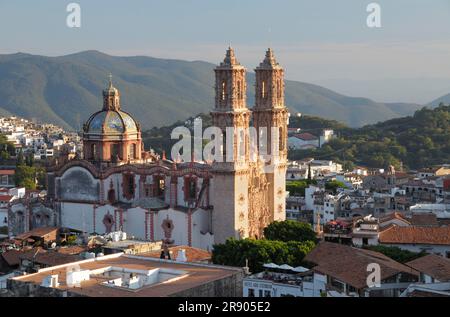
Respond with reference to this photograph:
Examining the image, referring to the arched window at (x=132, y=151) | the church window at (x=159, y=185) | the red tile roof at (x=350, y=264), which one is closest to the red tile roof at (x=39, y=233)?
the church window at (x=159, y=185)

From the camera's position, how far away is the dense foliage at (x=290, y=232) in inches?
1368

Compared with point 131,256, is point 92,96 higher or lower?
higher

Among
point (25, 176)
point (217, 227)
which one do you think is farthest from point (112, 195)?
point (25, 176)

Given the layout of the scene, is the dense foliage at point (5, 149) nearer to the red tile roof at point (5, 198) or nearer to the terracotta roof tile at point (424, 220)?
the red tile roof at point (5, 198)

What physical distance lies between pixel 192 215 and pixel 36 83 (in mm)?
163618

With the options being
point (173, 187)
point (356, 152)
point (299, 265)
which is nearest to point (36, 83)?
point (356, 152)

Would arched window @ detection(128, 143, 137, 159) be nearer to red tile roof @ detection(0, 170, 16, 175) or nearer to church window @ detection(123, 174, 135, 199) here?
church window @ detection(123, 174, 135, 199)

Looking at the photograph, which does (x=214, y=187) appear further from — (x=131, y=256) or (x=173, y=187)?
(x=131, y=256)

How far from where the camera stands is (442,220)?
3841 centimetres

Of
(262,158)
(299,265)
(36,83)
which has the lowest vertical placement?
(299,265)

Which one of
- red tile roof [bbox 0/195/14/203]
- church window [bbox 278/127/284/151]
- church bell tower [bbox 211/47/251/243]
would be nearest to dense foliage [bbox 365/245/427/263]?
church bell tower [bbox 211/47/251/243]

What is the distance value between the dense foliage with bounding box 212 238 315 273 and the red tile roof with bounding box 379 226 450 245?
337 centimetres

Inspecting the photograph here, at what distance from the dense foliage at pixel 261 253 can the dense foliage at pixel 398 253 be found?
239 cm
